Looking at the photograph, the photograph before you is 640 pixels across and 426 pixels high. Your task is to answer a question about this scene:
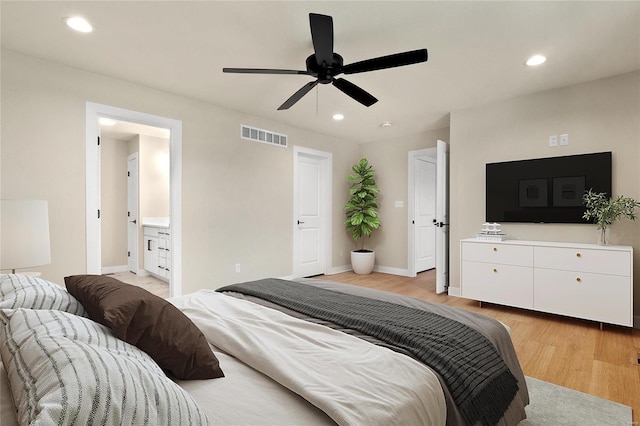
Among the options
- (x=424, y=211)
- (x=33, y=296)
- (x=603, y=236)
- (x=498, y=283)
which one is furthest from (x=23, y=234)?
(x=424, y=211)

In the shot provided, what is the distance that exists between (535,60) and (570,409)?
2816mm

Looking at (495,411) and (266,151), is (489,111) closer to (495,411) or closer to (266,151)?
(266,151)

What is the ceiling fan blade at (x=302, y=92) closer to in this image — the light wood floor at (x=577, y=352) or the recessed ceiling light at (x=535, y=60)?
the recessed ceiling light at (x=535, y=60)

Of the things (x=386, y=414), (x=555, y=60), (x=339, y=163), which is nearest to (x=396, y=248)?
(x=339, y=163)

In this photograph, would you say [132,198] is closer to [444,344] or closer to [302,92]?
[302,92]

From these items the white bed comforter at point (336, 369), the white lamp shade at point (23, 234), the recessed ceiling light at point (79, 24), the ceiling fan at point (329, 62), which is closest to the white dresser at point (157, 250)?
the white lamp shade at point (23, 234)

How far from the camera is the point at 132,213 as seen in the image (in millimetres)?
5895

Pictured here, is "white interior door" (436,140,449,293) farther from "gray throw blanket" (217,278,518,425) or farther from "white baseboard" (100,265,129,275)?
"white baseboard" (100,265,129,275)

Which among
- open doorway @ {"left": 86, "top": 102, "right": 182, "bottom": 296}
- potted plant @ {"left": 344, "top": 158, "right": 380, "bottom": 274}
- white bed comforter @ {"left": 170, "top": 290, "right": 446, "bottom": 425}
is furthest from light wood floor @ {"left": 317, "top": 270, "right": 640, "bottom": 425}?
open doorway @ {"left": 86, "top": 102, "right": 182, "bottom": 296}

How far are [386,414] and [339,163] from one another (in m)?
5.28

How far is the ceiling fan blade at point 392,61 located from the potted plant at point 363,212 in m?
3.55

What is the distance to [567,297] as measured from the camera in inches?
129

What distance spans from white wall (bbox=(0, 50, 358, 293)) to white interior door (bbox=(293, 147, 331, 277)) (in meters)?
0.17

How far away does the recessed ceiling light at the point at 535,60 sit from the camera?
2877 mm
